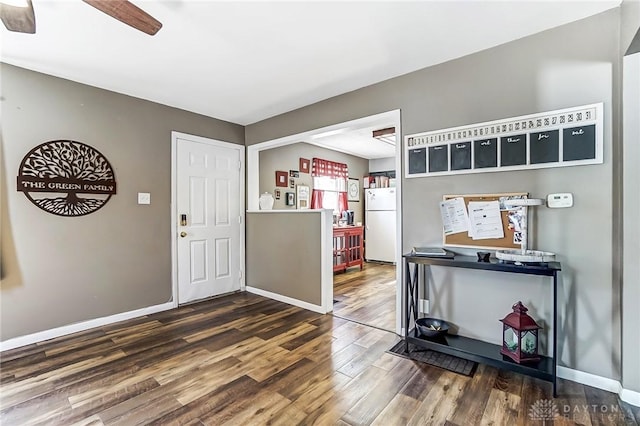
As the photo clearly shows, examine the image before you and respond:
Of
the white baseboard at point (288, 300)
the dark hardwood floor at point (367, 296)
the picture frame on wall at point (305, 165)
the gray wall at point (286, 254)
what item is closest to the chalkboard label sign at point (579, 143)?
the dark hardwood floor at point (367, 296)

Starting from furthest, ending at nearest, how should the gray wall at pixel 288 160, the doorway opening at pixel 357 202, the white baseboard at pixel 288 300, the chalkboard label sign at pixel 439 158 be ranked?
1. the gray wall at pixel 288 160
2. the white baseboard at pixel 288 300
3. the doorway opening at pixel 357 202
4. the chalkboard label sign at pixel 439 158

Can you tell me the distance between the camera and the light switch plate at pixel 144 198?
11.1ft

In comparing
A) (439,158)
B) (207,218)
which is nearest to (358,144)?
(207,218)

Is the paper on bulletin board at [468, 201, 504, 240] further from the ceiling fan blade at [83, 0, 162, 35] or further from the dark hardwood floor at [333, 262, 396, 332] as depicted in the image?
the ceiling fan blade at [83, 0, 162, 35]

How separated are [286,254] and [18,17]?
303 centimetres

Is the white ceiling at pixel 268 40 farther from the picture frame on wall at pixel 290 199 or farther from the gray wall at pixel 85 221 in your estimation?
the picture frame on wall at pixel 290 199

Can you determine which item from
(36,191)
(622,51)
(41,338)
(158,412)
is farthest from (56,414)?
(622,51)

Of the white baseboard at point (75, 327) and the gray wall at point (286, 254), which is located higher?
the gray wall at point (286, 254)

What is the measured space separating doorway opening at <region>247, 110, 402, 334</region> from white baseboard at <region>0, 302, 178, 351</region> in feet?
5.93

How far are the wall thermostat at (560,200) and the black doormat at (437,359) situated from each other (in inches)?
51.3

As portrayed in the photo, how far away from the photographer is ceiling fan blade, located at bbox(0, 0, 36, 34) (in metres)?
1.48

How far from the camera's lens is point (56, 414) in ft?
5.76

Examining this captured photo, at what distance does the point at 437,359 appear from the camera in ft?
7.68

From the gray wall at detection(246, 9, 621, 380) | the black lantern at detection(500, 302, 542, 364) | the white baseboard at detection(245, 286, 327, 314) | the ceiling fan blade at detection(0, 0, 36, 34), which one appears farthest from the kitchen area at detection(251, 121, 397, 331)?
the ceiling fan blade at detection(0, 0, 36, 34)
